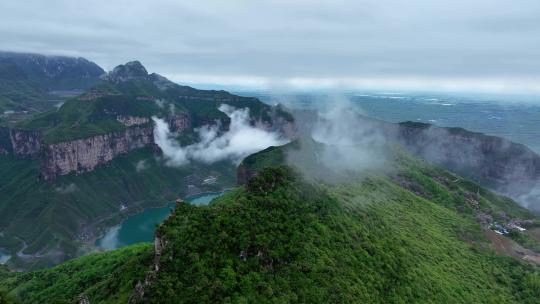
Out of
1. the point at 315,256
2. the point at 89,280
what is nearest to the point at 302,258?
the point at 315,256

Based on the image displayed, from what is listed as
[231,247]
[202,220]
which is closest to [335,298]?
[231,247]

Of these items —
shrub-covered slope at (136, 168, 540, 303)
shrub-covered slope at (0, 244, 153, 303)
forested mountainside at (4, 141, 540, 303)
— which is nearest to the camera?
shrub-covered slope at (136, 168, 540, 303)

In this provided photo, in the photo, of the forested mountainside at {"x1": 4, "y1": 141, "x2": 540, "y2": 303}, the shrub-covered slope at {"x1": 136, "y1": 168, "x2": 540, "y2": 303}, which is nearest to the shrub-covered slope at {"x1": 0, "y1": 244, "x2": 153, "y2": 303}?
the forested mountainside at {"x1": 4, "y1": 141, "x2": 540, "y2": 303}

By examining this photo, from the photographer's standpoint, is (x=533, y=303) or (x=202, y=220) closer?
(x=202, y=220)

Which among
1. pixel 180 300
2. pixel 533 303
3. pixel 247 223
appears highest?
pixel 247 223

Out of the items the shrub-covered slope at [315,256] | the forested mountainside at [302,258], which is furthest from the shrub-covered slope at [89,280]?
the shrub-covered slope at [315,256]

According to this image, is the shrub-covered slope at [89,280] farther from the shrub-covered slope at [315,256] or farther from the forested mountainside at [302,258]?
the shrub-covered slope at [315,256]

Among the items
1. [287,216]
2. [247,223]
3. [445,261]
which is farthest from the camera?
[445,261]

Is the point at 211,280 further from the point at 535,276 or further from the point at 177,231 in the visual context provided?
the point at 535,276

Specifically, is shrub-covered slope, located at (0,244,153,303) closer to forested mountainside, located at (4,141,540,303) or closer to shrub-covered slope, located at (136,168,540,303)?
forested mountainside, located at (4,141,540,303)
